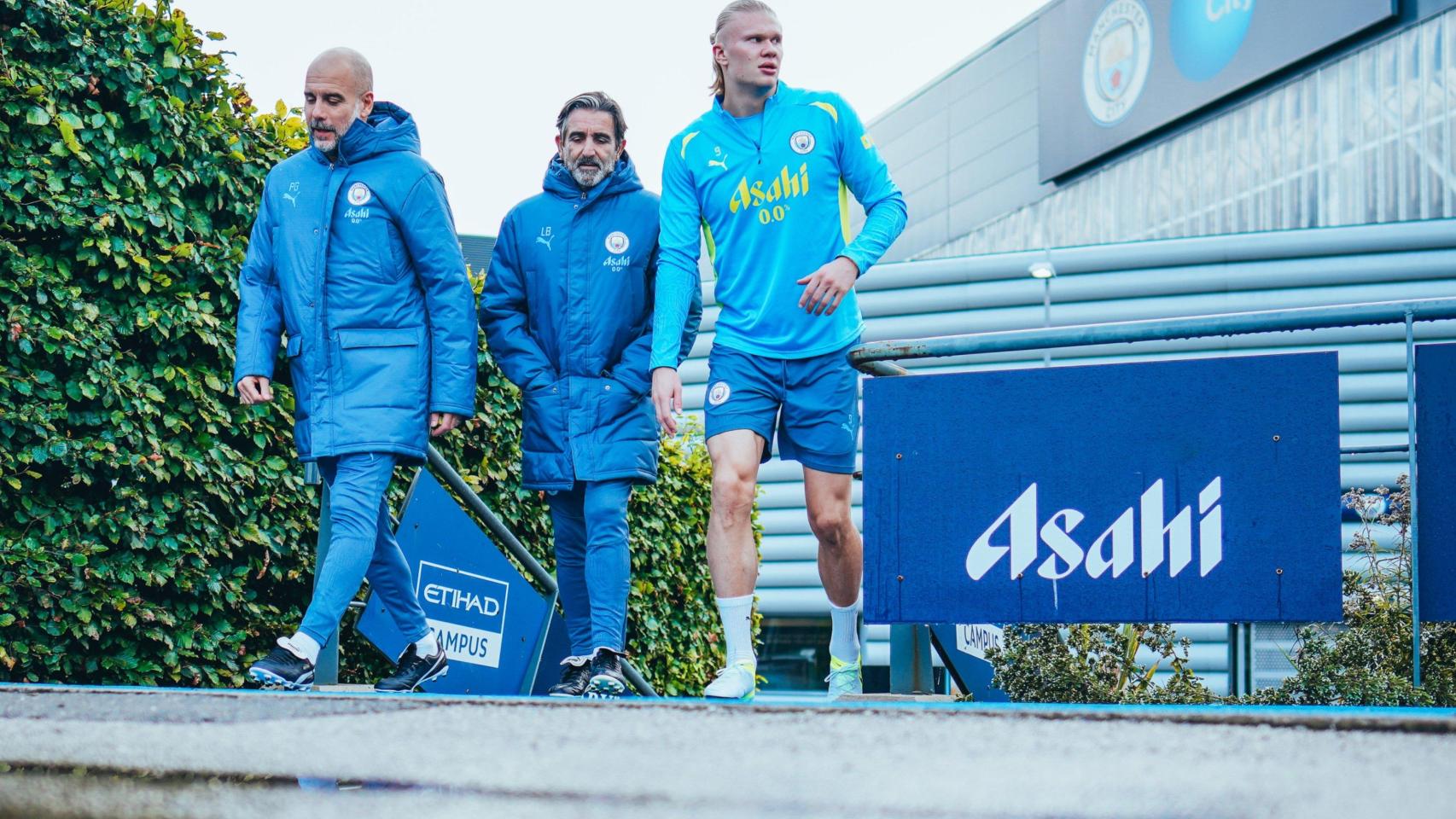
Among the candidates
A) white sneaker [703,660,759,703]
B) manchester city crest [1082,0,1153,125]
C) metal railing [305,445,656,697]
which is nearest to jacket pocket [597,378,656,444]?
white sneaker [703,660,759,703]

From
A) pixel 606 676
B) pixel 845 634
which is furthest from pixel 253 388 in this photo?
pixel 845 634

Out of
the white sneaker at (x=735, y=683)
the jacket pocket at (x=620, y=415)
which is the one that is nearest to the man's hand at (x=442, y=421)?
the jacket pocket at (x=620, y=415)

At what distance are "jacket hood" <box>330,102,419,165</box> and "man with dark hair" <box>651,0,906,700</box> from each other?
91cm

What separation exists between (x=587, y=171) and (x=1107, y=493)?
2.03 m

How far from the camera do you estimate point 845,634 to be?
5199 mm

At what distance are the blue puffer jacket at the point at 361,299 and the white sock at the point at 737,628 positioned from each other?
1.08 metres

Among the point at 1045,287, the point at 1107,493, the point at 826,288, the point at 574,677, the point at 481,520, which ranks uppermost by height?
the point at 1045,287

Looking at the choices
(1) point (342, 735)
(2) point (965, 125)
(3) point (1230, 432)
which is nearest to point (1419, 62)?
(2) point (965, 125)

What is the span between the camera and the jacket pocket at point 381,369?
4957mm

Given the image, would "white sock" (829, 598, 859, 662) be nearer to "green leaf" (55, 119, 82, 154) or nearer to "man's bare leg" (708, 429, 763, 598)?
"man's bare leg" (708, 429, 763, 598)

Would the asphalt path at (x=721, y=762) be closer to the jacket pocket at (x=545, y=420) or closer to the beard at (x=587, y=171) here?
the jacket pocket at (x=545, y=420)

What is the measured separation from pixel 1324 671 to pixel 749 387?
3196 millimetres

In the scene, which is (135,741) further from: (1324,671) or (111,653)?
(1324,671)

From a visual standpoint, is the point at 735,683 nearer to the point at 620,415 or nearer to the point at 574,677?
the point at 574,677
